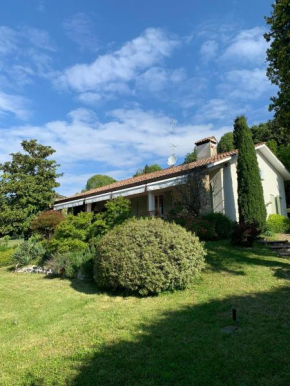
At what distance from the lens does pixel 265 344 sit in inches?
180

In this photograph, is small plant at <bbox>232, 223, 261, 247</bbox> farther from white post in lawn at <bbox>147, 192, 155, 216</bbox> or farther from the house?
white post in lawn at <bbox>147, 192, 155, 216</bbox>

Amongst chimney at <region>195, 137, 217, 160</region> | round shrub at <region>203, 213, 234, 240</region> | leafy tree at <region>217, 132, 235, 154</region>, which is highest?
leafy tree at <region>217, 132, 235, 154</region>

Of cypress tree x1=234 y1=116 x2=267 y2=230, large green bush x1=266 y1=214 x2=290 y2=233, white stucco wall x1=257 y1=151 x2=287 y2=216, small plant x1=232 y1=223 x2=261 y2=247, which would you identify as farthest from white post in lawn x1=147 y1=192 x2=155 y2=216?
white stucco wall x1=257 y1=151 x2=287 y2=216

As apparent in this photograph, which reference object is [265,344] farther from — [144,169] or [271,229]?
[144,169]

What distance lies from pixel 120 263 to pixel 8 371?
3.98 m

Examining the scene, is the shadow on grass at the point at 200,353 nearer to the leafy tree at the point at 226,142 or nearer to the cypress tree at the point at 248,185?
the cypress tree at the point at 248,185

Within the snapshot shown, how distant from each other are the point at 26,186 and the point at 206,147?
51.4 ft

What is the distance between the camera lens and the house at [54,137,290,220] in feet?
62.0

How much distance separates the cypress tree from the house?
1.16 meters

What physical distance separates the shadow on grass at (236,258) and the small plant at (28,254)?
8770mm

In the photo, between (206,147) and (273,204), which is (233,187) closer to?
(206,147)

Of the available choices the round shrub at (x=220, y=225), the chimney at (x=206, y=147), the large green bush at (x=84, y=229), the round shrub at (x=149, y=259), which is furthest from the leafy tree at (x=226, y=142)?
the round shrub at (x=149, y=259)

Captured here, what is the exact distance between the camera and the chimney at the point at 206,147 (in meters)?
22.8

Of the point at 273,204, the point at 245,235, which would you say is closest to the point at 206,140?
the point at 273,204
